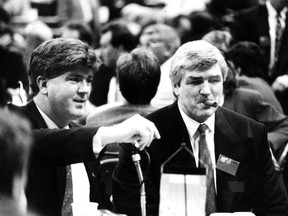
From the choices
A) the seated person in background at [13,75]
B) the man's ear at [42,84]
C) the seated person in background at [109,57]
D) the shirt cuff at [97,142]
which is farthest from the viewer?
the seated person in background at [109,57]

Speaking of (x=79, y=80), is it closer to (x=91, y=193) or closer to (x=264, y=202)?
(x=91, y=193)

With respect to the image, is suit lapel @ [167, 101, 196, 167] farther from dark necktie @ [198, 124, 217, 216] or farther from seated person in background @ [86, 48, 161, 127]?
seated person in background @ [86, 48, 161, 127]

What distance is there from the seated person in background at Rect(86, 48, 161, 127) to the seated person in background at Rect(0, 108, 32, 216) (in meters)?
1.59

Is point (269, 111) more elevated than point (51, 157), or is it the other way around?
point (51, 157)

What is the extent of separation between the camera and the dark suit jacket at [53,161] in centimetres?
235

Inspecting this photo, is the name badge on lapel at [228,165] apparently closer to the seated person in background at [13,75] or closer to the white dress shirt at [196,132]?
the white dress shirt at [196,132]

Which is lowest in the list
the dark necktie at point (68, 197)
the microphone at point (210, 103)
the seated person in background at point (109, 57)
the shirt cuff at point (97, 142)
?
the seated person in background at point (109, 57)

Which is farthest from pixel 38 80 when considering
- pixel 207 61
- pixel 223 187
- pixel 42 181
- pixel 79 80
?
pixel 223 187

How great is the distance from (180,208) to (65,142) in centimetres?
49

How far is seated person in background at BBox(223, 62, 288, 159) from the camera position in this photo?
4.22 meters

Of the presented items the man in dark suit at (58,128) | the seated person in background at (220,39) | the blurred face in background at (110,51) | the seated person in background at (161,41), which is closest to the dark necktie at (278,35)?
the seated person in background at (220,39)

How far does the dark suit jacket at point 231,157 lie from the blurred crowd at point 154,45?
565 mm

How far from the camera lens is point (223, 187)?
2.89 meters

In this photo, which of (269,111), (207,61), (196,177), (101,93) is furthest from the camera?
(101,93)
